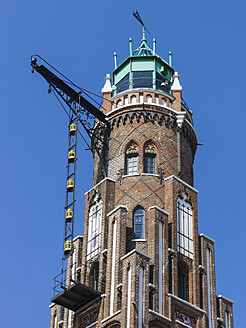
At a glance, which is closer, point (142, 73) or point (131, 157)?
point (131, 157)

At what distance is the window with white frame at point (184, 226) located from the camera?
56625 mm

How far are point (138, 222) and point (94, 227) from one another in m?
3.13

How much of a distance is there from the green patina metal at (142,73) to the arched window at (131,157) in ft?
17.1

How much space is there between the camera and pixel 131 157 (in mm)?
60500

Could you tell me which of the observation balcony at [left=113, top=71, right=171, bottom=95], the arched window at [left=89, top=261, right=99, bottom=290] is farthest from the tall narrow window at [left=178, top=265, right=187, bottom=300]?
the observation balcony at [left=113, top=71, right=171, bottom=95]

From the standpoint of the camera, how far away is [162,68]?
65.3 meters

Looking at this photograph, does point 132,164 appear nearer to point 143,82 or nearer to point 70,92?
point 70,92

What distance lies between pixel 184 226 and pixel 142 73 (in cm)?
1260

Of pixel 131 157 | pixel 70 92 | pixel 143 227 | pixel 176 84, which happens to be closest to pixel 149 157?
pixel 131 157

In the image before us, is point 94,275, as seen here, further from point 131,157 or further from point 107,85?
point 107,85

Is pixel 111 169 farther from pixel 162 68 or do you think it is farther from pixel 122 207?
pixel 162 68

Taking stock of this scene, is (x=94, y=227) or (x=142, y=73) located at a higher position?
(x=142, y=73)

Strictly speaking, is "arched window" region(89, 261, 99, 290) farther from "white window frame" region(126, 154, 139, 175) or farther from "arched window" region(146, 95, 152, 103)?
"arched window" region(146, 95, 152, 103)

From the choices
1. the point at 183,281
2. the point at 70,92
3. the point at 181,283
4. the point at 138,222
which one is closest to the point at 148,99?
the point at 70,92
